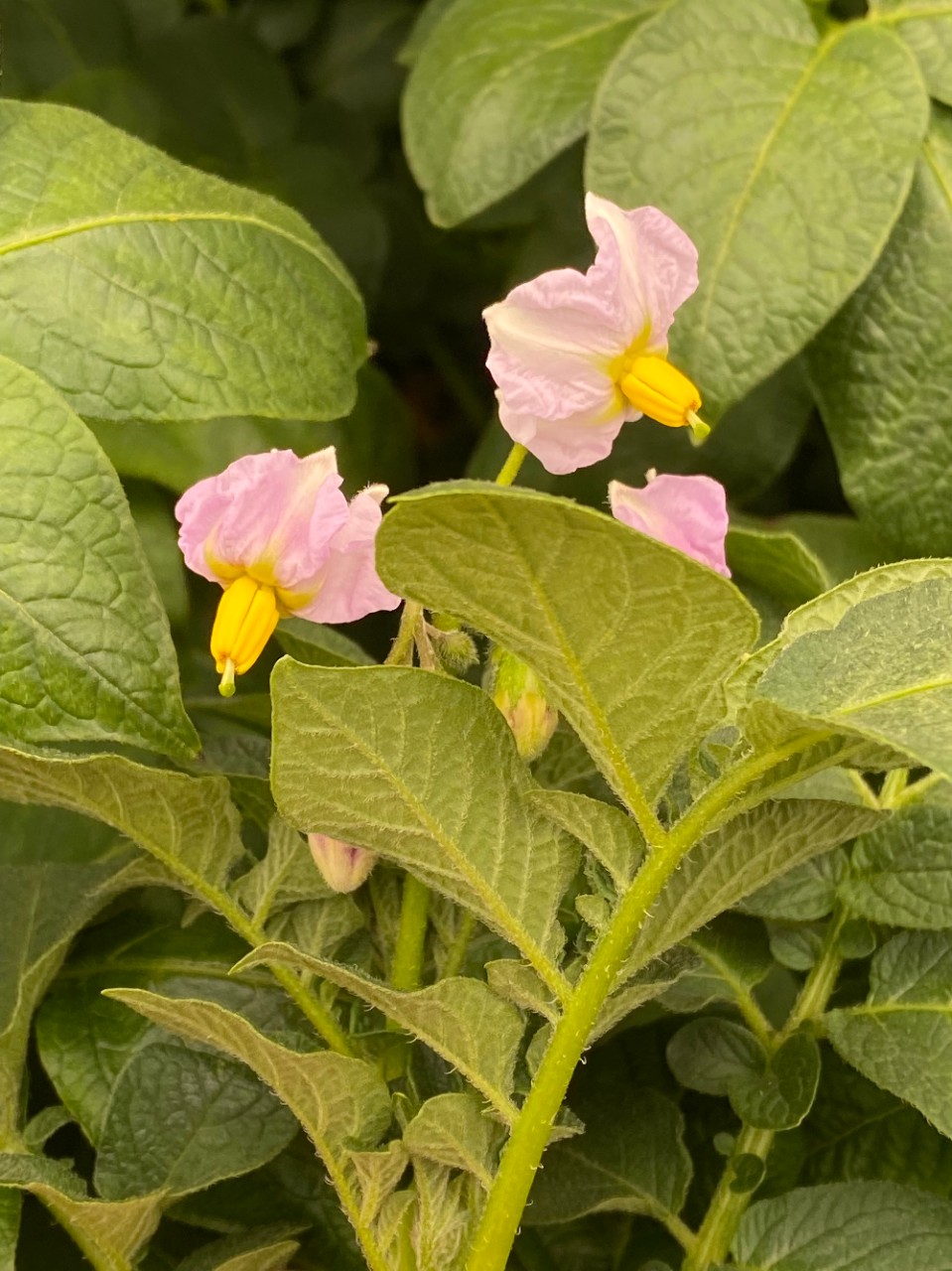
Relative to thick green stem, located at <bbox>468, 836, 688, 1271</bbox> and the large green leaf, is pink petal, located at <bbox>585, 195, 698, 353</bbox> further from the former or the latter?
the large green leaf

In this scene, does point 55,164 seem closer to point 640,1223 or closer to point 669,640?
point 669,640

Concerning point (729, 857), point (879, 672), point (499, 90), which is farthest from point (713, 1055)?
point (499, 90)

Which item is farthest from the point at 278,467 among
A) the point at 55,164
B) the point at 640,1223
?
the point at 640,1223

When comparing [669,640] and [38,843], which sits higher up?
[669,640]

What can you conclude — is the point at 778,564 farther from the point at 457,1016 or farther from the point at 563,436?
the point at 457,1016

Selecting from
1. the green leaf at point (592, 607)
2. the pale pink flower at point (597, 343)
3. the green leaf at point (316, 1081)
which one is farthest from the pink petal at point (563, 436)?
the green leaf at point (316, 1081)

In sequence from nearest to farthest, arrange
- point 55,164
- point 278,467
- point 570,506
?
point 570,506, point 278,467, point 55,164
